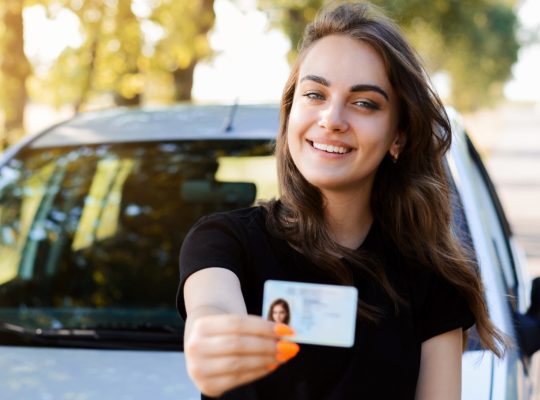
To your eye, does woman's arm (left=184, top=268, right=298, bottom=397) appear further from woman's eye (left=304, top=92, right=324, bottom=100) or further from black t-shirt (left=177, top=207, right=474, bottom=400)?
woman's eye (left=304, top=92, right=324, bottom=100)

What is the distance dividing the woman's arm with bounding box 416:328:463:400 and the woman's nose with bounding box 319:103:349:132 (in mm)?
485

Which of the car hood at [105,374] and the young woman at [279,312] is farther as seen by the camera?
the car hood at [105,374]

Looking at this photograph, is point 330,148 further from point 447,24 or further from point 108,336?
point 447,24

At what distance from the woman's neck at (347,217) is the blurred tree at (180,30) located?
5822 mm

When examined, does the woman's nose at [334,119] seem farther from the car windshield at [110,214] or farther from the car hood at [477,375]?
the car windshield at [110,214]

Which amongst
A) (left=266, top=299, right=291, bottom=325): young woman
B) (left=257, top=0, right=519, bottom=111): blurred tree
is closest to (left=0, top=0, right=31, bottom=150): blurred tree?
(left=257, top=0, right=519, bottom=111): blurred tree

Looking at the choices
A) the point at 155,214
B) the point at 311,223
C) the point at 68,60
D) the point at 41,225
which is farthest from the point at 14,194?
the point at 68,60

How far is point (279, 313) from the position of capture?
1.53m

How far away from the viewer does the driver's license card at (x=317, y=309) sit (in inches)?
60.2

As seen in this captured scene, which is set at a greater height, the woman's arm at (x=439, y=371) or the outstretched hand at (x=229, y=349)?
the outstretched hand at (x=229, y=349)

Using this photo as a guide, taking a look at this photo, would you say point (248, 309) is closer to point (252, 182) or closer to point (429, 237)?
point (429, 237)

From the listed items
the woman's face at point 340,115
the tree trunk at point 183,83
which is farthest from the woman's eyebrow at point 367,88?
the tree trunk at point 183,83

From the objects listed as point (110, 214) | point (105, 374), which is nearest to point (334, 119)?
point (105, 374)

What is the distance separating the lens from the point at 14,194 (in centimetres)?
347
